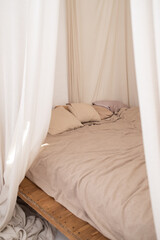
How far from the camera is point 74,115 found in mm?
2969

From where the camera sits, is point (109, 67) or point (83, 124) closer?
point (83, 124)

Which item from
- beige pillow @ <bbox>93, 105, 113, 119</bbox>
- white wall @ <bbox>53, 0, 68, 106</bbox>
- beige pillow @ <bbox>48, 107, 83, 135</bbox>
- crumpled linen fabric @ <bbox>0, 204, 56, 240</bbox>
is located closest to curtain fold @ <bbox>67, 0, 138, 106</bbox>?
white wall @ <bbox>53, 0, 68, 106</bbox>

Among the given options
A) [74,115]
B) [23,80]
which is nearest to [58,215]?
[23,80]

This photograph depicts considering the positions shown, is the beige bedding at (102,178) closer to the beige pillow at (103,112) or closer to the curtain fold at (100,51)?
the beige pillow at (103,112)

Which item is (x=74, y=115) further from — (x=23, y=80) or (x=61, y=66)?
(x=23, y=80)

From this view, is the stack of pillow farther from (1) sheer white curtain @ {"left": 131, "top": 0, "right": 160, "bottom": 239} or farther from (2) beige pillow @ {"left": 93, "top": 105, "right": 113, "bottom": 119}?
(1) sheer white curtain @ {"left": 131, "top": 0, "right": 160, "bottom": 239}

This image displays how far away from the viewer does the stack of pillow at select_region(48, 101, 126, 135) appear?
269 cm

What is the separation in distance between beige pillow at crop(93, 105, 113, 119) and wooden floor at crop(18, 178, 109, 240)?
147 centimetres

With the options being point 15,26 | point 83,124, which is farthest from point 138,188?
point 83,124

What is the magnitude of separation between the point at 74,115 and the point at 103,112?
0.48 m

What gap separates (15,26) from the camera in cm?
151

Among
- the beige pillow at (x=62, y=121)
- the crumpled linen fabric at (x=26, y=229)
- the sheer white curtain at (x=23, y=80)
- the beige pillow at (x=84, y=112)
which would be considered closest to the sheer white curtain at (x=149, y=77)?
the sheer white curtain at (x=23, y=80)

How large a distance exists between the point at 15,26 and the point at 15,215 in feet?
5.07

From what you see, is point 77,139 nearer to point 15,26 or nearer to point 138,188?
point 138,188
